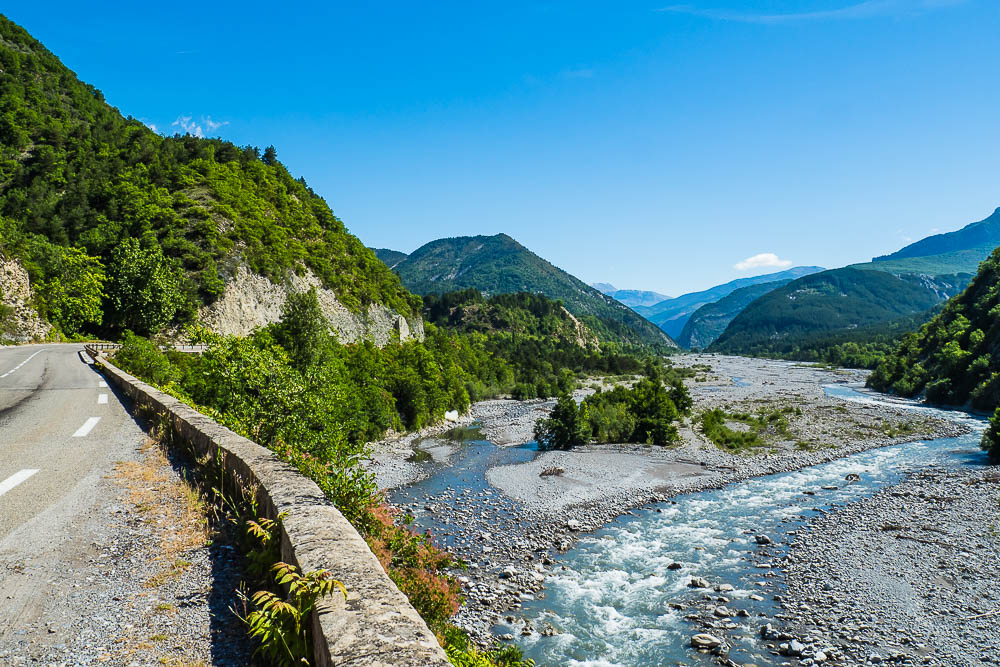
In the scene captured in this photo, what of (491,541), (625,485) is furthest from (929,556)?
(491,541)

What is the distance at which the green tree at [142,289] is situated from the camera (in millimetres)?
49938

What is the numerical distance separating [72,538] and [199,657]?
10.5 feet

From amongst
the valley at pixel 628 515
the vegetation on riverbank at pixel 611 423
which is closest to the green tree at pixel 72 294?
the valley at pixel 628 515

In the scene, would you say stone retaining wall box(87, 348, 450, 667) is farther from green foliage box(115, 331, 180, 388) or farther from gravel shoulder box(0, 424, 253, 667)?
green foliage box(115, 331, 180, 388)

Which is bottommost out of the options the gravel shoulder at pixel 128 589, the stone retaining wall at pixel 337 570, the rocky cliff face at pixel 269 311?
the gravel shoulder at pixel 128 589

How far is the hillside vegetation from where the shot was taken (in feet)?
230

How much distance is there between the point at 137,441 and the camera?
440 inches

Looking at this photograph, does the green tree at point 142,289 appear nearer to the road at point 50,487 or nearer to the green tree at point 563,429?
the road at point 50,487

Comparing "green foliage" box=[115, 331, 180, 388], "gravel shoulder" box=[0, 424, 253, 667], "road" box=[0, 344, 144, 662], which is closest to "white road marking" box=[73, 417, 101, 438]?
"road" box=[0, 344, 144, 662]

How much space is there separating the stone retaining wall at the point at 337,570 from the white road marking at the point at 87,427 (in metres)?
5.89

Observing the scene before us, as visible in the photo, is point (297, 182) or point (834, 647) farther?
point (297, 182)

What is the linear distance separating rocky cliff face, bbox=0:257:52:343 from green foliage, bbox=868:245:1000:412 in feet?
347

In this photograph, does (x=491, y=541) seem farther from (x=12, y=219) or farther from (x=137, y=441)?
(x=12, y=219)

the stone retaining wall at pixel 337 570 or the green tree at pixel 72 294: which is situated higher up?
the green tree at pixel 72 294
